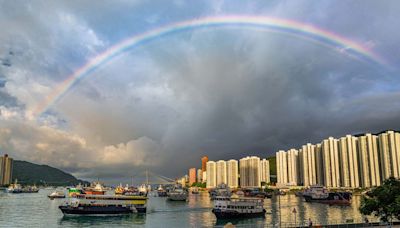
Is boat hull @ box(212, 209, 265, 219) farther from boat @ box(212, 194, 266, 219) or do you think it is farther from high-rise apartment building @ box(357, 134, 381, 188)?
high-rise apartment building @ box(357, 134, 381, 188)

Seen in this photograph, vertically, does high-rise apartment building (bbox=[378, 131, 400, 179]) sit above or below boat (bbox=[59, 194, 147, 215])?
above

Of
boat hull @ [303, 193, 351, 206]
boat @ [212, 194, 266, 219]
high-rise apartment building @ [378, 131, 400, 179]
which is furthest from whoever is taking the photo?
high-rise apartment building @ [378, 131, 400, 179]

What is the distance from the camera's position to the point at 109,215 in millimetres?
94062

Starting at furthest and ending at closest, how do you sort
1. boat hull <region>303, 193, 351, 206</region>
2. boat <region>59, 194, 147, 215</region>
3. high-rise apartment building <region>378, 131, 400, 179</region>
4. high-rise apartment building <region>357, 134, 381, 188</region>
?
high-rise apartment building <region>357, 134, 381, 188</region>, high-rise apartment building <region>378, 131, 400, 179</region>, boat hull <region>303, 193, 351, 206</region>, boat <region>59, 194, 147, 215</region>

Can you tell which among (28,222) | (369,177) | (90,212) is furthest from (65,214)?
(369,177)

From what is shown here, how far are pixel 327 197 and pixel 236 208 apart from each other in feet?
270

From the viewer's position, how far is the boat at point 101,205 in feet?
303

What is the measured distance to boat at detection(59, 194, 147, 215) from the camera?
92250mm

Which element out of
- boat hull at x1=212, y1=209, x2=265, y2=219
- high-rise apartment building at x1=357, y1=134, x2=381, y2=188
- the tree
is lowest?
boat hull at x1=212, y1=209, x2=265, y2=219

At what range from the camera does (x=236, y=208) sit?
88.3 meters

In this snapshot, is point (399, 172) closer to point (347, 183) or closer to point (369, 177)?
point (369, 177)

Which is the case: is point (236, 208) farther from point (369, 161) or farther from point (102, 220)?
point (369, 161)

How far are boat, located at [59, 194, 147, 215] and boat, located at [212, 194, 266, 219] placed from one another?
24766 millimetres

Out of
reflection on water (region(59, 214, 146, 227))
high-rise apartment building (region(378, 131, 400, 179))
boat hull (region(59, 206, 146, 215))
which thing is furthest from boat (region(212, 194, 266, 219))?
high-rise apartment building (region(378, 131, 400, 179))
